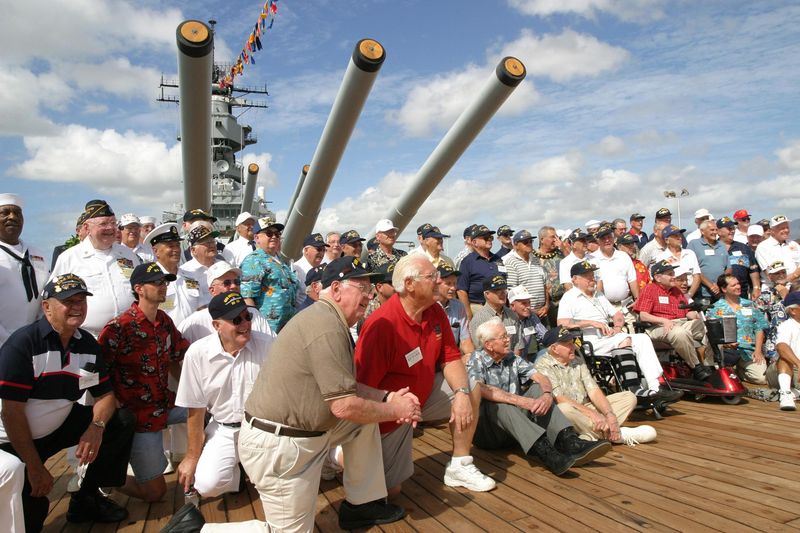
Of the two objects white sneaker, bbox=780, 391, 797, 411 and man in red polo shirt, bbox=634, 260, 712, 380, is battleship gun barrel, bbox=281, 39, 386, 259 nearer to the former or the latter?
man in red polo shirt, bbox=634, 260, 712, 380

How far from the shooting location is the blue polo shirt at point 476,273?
6129 mm

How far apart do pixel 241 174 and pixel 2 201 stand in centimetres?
1969

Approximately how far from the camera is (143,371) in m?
3.61

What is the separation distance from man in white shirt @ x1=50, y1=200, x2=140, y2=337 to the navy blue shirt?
0.90 metres

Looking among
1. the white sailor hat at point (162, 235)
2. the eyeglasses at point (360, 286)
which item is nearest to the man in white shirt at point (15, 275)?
the white sailor hat at point (162, 235)

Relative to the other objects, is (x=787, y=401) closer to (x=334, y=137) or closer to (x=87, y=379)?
(x=334, y=137)

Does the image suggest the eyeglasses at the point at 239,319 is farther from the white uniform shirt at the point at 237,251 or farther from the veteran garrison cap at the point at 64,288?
the white uniform shirt at the point at 237,251

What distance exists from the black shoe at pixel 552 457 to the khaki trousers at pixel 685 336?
257cm

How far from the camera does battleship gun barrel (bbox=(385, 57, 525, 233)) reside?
19.7 feet

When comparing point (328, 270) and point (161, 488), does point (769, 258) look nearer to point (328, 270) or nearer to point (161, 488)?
point (328, 270)

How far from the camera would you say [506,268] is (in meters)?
6.24

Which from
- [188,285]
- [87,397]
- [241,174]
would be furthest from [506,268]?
[241,174]


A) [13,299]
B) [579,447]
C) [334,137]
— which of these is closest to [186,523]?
[13,299]

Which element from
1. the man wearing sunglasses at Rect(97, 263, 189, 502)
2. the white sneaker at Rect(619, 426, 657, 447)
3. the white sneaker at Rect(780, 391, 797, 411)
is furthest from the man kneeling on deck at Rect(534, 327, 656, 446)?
the man wearing sunglasses at Rect(97, 263, 189, 502)
